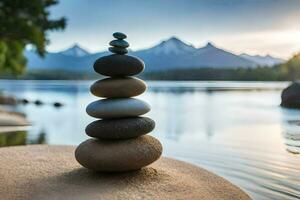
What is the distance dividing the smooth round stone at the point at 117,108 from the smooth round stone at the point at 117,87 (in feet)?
0.33

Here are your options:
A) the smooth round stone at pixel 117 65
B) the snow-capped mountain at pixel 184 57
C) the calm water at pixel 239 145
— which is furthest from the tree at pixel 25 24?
the snow-capped mountain at pixel 184 57

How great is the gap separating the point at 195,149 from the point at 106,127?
191 inches

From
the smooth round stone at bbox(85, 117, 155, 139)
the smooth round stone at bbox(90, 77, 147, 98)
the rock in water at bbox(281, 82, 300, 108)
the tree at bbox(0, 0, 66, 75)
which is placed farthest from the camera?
the rock in water at bbox(281, 82, 300, 108)

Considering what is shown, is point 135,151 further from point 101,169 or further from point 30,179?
point 30,179

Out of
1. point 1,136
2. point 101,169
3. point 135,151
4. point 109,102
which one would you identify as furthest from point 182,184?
point 1,136

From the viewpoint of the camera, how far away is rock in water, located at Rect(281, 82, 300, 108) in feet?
79.2

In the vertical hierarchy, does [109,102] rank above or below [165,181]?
above

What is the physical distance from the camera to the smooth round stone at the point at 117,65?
6.83 meters

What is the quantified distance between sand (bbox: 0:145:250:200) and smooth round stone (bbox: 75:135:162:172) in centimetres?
19

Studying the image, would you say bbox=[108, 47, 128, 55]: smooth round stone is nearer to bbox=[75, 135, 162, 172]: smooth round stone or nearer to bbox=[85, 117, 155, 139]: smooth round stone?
bbox=[85, 117, 155, 139]: smooth round stone

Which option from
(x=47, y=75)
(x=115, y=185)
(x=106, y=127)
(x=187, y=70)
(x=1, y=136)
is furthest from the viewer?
(x=47, y=75)

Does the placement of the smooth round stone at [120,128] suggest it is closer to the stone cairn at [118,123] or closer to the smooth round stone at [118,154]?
the stone cairn at [118,123]

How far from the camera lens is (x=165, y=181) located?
6391 millimetres

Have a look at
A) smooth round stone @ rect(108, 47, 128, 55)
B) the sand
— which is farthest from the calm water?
smooth round stone @ rect(108, 47, 128, 55)
